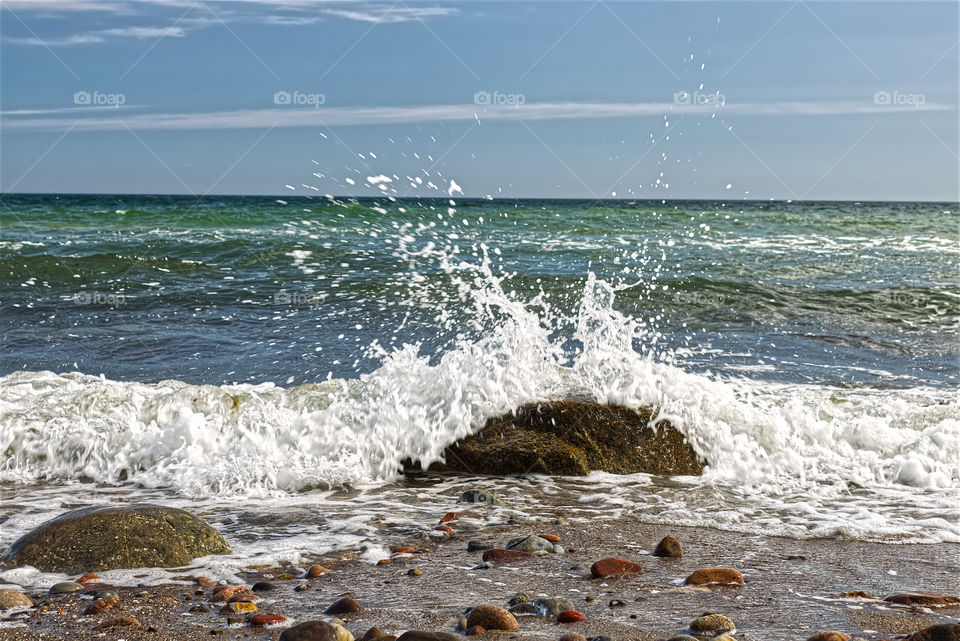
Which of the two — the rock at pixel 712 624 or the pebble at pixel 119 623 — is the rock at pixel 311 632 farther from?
the rock at pixel 712 624

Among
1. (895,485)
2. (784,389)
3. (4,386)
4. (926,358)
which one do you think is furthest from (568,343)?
(4,386)

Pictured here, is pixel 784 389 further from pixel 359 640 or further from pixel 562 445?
pixel 359 640

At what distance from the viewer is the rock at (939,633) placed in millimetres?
2449

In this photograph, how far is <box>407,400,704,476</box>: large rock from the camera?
494cm

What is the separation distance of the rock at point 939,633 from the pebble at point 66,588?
2812 mm

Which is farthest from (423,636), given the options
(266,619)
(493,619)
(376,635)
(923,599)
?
(923,599)

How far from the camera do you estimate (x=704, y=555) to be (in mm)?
3516

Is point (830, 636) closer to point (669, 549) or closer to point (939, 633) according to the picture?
point (939, 633)

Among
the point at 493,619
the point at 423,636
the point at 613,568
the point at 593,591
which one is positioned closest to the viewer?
the point at 423,636

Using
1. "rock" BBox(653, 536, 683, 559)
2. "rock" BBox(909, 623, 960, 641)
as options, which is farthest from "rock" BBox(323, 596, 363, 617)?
"rock" BBox(909, 623, 960, 641)

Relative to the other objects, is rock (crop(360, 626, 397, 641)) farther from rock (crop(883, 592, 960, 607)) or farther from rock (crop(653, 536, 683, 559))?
rock (crop(883, 592, 960, 607))

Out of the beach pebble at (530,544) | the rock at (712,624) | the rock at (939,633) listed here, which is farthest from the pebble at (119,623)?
the rock at (939,633)

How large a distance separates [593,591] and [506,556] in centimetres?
48

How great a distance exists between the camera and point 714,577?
3133 millimetres
